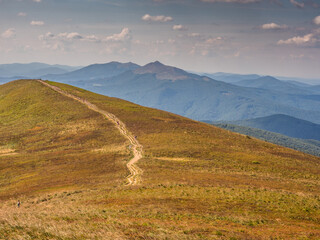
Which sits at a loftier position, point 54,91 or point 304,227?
point 54,91

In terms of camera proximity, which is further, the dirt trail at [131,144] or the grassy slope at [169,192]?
the dirt trail at [131,144]

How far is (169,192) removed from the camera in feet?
114

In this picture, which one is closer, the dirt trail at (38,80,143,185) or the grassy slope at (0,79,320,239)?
the grassy slope at (0,79,320,239)

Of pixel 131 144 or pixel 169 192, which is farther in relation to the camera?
pixel 131 144

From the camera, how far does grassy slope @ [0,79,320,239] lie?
19.9m

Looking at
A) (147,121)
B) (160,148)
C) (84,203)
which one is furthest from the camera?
(147,121)

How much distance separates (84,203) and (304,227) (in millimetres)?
23060

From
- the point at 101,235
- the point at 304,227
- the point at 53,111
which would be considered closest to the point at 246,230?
the point at 304,227

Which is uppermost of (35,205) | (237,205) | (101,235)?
(101,235)

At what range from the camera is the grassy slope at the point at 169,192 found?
1991 centimetres

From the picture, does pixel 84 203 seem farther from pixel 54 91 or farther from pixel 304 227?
pixel 54 91

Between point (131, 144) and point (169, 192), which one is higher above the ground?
point (131, 144)

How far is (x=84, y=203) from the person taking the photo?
31.8 metres

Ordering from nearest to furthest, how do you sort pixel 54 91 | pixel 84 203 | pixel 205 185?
1. pixel 84 203
2. pixel 205 185
3. pixel 54 91
